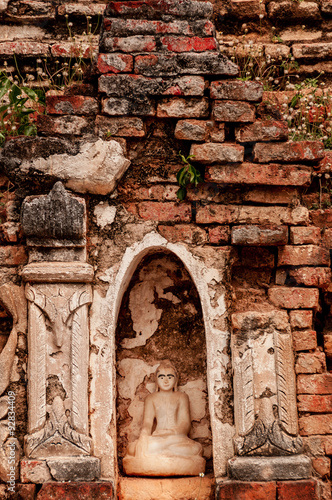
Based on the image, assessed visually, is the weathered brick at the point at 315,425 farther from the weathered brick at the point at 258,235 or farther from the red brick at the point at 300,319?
the weathered brick at the point at 258,235

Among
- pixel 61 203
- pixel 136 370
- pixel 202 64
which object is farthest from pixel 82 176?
pixel 136 370

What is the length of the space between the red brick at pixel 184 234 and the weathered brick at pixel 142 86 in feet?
2.49

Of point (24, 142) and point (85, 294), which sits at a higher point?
point (24, 142)

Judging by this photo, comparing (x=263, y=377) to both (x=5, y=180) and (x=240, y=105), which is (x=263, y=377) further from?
(x=5, y=180)

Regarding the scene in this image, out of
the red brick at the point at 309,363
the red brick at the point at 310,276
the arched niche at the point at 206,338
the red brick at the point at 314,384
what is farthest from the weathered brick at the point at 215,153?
the red brick at the point at 314,384

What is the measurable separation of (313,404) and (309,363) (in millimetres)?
217

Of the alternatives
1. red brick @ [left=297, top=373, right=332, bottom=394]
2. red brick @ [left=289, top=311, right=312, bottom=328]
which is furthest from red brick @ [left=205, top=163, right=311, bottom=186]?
red brick @ [left=297, top=373, right=332, bottom=394]

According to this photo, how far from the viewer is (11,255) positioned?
3.68 m

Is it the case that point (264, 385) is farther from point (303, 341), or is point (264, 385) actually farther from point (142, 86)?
point (142, 86)

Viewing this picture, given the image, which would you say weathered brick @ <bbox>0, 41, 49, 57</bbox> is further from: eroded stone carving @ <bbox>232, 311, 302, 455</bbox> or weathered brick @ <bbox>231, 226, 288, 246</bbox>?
eroded stone carving @ <bbox>232, 311, 302, 455</bbox>

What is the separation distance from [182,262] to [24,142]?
112 centimetres

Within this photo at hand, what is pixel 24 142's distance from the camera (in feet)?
12.0

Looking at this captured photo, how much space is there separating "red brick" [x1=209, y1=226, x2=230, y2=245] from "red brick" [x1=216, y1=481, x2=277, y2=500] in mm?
1283

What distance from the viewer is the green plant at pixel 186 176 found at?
3684 mm
